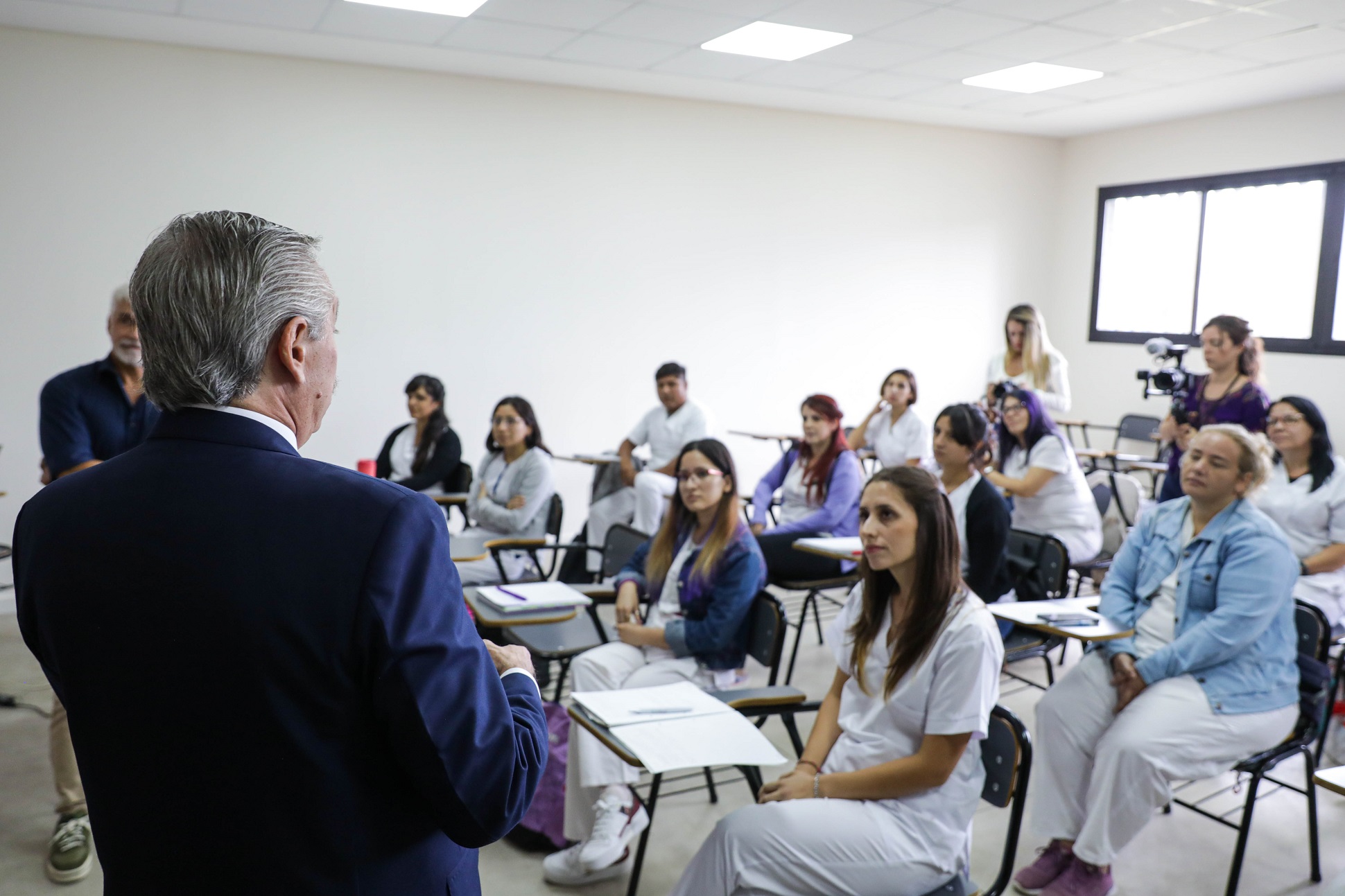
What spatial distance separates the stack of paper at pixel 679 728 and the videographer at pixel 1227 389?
3.17 metres

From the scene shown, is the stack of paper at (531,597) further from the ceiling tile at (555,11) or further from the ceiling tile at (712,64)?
the ceiling tile at (712,64)

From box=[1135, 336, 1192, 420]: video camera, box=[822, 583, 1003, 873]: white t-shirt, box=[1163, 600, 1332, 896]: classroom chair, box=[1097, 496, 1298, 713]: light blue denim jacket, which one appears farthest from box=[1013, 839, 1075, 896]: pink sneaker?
box=[1135, 336, 1192, 420]: video camera

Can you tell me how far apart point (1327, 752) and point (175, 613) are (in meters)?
3.68

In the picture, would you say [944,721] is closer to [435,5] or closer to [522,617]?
[522,617]

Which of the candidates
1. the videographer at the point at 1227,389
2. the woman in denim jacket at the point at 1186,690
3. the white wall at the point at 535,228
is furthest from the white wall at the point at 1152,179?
the woman in denim jacket at the point at 1186,690

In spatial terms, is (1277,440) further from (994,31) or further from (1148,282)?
(1148,282)

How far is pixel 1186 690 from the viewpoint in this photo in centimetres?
263

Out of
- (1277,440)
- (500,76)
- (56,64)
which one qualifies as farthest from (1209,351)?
(56,64)

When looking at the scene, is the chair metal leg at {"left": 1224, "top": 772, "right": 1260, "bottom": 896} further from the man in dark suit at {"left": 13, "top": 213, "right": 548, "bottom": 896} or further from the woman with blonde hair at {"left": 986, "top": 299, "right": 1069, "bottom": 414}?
the woman with blonde hair at {"left": 986, "top": 299, "right": 1069, "bottom": 414}

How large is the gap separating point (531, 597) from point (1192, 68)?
17.3 ft

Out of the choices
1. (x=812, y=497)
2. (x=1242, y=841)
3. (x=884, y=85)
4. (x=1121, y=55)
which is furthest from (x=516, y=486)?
(x=1121, y=55)

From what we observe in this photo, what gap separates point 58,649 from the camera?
919mm

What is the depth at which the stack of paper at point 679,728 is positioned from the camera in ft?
6.50

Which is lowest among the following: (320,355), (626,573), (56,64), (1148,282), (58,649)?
(626,573)
